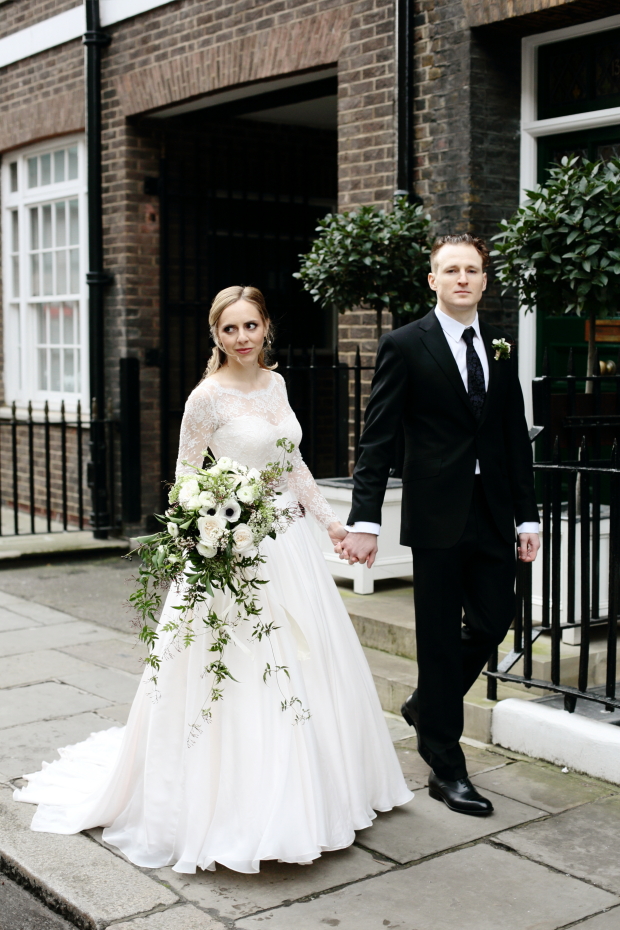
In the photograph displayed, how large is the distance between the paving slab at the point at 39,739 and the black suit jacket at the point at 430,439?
170 cm

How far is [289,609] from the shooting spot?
11.7 ft

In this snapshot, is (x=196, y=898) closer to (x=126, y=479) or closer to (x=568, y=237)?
(x=568, y=237)

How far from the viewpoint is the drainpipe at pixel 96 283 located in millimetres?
8992

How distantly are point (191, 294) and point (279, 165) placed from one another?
1.53 m

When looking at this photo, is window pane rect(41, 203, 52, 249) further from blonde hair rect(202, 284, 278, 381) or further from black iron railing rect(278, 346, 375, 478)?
blonde hair rect(202, 284, 278, 381)

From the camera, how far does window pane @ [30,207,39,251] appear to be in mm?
10500

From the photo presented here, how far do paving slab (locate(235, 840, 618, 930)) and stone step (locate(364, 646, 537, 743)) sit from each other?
45.5 inches

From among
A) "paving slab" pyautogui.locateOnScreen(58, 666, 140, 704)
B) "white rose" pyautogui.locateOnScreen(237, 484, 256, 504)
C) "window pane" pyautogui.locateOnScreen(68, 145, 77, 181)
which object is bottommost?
"paving slab" pyautogui.locateOnScreen(58, 666, 140, 704)

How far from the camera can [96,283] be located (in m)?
9.16

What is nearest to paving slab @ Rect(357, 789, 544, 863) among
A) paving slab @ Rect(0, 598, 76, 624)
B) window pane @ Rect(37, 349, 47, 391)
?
paving slab @ Rect(0, 598, 76, 624)

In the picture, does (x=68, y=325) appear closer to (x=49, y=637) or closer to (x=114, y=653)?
(x=49, y=637)

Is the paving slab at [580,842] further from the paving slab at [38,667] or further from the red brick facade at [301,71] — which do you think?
the red brick facade at [301,71]

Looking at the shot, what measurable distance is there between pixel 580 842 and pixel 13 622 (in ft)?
13.7

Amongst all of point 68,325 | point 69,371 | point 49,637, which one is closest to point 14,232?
point 68,325
